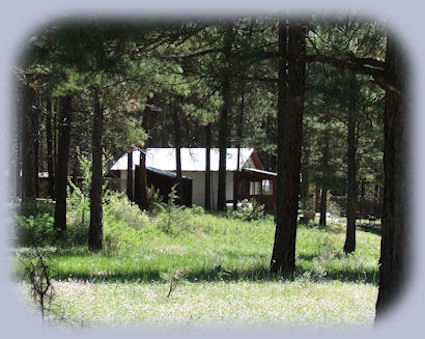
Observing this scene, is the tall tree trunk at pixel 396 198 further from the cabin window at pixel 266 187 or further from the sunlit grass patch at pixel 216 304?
the cabin window at pixel 266 187

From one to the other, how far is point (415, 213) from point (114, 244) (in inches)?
463

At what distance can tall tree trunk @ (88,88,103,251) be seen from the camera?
1412 centimetres

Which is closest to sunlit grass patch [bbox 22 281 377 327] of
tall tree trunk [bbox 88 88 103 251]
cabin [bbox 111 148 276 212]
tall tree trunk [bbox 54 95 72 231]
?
tall tree trunk [bbox 88 88 103 251]

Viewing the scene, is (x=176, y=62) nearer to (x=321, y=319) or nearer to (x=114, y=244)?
(x=321, y=319)

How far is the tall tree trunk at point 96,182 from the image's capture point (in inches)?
556

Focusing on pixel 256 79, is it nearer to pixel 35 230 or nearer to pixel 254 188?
pixel 35 230

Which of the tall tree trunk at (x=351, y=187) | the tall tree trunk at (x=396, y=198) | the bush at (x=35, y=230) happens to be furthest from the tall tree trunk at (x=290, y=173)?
the tall tree trunk at (x=351, y=187)

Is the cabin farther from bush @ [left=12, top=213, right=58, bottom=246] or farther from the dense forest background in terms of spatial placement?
bush @ [left=12, top=213, right=58, bottom=246]

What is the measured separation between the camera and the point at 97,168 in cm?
1424

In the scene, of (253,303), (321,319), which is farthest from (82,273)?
(321,319)

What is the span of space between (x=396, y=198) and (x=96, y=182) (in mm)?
10529

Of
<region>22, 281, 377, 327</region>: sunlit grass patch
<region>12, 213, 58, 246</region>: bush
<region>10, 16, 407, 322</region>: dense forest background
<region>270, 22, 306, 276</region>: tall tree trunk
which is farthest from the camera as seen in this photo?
<region>12, 213, 58, 246</region>: bush

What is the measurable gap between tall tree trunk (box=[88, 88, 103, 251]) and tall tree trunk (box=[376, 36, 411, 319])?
33.5ft

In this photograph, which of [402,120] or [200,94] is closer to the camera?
[402,120]
